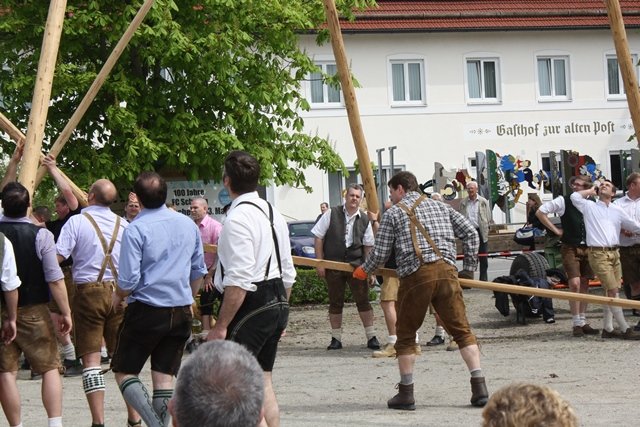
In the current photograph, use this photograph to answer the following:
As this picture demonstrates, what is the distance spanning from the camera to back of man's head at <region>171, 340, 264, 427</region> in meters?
3.42

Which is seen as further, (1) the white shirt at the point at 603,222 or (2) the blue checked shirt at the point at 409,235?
(1) the white shirt at the point at 603,222

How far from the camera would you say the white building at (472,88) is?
127 ft

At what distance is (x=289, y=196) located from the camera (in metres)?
38.1

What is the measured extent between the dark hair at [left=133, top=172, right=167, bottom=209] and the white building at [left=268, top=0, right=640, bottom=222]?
29.7m

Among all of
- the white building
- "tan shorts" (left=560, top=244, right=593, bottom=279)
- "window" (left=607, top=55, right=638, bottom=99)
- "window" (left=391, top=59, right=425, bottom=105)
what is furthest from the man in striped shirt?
"window" (left=607, top=55, right=638, bottom=99)

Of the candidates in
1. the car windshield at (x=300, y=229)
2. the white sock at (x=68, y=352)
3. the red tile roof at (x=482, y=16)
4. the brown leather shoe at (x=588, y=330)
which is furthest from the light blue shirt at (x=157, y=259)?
the red tile roof at (x=482, y=16)

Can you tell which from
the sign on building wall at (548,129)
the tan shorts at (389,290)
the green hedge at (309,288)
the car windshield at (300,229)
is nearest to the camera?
the tan shorts at (389,290)

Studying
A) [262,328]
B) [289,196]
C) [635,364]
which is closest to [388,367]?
[635,364]

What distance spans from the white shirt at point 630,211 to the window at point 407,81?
25.1 metres

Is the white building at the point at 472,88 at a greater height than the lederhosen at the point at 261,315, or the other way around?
the white building at the point at 472,88

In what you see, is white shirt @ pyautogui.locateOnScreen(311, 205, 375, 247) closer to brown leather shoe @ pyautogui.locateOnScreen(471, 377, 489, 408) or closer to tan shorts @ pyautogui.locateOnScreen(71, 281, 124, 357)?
brown leather shoe @ pyautogui.locateOnScreen(471, 377, 489, 408)

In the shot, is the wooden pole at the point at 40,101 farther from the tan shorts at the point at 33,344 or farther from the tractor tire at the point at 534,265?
the tractor tire at the point at 534,265

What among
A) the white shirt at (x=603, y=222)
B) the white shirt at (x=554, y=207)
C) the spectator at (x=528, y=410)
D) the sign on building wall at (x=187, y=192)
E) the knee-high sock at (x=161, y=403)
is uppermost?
the sign on building wall at (x=187, y=192)

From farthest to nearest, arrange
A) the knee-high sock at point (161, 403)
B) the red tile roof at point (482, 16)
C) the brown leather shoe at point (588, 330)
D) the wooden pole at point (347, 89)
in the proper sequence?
the red tile roof at point (482, 16), the brown leather shoe at point (588, 330), the wooden pole at point (347, 89), the knee-high sock at point (161, 403)
